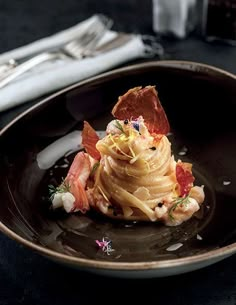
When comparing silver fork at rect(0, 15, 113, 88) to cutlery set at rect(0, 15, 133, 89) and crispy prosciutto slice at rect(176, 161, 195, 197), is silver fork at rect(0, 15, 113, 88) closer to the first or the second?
cutlery set at rect(0, 15, 133, 89)

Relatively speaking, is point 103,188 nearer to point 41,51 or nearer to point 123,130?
point 123,130

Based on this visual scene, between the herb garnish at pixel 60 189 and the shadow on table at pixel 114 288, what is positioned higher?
the herb garnish at pixel 60 189

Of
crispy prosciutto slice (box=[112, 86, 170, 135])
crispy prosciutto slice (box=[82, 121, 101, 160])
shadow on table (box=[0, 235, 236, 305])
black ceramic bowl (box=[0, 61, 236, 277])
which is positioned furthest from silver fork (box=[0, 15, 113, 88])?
shadow on table (box=[0, 235, 236, 305])

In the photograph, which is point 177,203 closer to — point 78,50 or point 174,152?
point 174,152

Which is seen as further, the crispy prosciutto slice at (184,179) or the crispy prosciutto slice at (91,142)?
the crispy prosciutto slice at (91,142)

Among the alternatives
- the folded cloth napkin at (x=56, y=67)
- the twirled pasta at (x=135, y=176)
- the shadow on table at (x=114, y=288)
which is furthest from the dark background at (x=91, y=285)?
the folded cloth napkin at (x=56, y=67)

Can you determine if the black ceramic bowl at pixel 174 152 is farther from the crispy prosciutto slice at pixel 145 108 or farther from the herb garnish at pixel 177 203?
the crispy prosciutto slice at pixel 145 108
